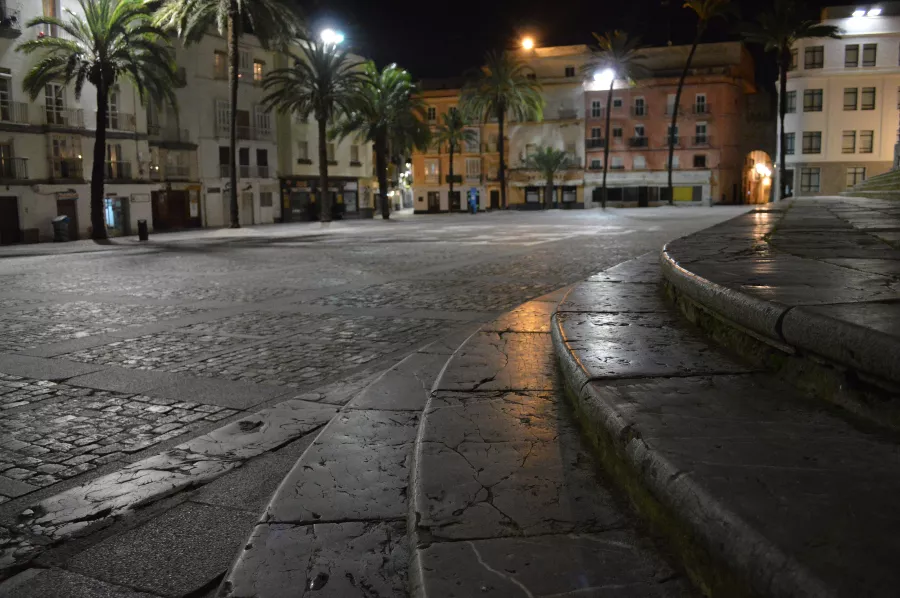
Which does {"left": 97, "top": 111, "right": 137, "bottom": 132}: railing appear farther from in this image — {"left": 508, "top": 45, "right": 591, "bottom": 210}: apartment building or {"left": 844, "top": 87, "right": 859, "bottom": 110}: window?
{"left": 844, "top": 87, "right": 859, "bottom": 110}: window

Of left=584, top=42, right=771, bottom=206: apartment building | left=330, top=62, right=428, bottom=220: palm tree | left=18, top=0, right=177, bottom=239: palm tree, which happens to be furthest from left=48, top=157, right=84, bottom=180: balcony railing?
left=584, top=42, right=771, bottom=206: apartment building

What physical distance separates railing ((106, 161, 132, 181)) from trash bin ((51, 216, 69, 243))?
6.59m

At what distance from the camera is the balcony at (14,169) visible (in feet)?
104

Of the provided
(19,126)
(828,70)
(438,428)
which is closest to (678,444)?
(438,428)

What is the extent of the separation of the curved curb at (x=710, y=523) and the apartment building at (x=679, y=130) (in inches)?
2839

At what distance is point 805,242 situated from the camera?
6.48m

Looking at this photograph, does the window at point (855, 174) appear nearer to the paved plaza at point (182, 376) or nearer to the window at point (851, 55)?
the window at point (851, 55)

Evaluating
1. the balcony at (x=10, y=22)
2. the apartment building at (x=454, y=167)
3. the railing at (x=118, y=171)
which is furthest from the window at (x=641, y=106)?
the balcony at (x=10, y=22)

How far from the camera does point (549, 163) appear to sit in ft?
238

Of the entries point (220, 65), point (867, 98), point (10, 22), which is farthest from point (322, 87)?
point (867, 98)

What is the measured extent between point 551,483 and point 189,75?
4703cm

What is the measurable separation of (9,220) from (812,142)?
5579 centimetres

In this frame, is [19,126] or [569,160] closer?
[19,126]

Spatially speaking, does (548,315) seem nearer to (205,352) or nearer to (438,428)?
(205,352)
